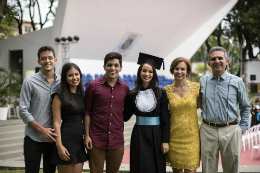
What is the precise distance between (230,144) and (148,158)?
2.73 ft

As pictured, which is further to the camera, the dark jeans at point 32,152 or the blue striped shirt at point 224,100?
the blue striped shirt at point 224,100

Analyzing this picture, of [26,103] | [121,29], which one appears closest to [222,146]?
[26,103]

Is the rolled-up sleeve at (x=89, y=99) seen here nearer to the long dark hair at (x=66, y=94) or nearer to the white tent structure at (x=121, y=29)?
the long dark hair at (x=66, y=94)

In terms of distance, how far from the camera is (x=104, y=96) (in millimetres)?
2447

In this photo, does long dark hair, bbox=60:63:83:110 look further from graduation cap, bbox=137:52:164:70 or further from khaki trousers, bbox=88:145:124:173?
graduation cap, bbox=137:52:164:70

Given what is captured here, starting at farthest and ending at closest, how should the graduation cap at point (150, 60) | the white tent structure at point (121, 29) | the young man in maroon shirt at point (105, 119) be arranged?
the white tent structure at point (121, 29), the graduation cap at point (150, 60), the young man in maroon shirt at point (105, 119)

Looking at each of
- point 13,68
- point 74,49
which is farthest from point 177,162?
point 13,68

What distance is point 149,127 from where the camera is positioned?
8.07ft

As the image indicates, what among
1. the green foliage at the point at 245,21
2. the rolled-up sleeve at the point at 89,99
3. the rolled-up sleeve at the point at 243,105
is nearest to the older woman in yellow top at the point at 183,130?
the rolled-up sleeve at the point at 243,105

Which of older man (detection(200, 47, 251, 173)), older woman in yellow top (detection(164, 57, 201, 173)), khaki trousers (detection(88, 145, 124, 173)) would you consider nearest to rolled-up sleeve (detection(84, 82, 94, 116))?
khaki trousers (detection(88, 145, 124, 173))

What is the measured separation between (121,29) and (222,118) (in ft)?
38.3

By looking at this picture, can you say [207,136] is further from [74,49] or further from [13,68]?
[13,68]

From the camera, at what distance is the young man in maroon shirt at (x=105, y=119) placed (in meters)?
2.43

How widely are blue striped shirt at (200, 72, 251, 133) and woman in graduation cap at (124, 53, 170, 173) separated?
0.44 m
